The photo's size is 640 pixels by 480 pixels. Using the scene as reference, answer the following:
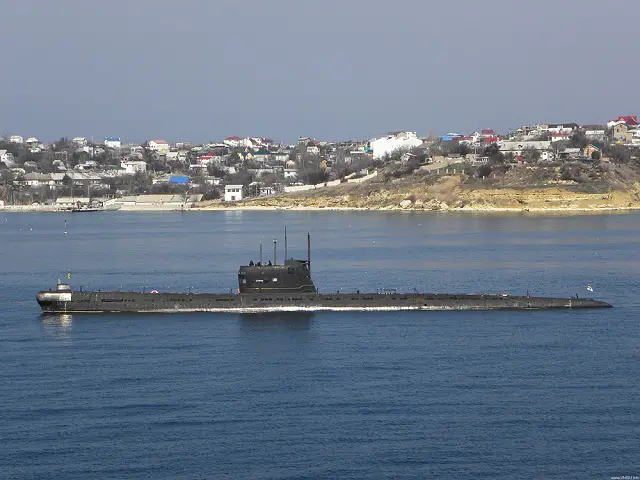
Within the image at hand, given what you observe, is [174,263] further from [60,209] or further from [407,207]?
[60,209]

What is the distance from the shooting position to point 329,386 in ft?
98.9

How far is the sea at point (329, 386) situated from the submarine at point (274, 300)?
81 centimetres

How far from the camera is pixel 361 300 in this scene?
145 ft

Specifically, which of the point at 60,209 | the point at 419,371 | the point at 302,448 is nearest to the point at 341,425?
the point at 302,448

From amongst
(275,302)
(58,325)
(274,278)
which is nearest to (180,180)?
(274,278)

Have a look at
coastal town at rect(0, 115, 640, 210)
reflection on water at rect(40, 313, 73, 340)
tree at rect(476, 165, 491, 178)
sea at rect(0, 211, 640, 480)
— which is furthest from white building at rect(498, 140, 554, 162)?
reflection on water at rect(40, 313, 73, 340)

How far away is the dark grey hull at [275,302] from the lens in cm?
4350

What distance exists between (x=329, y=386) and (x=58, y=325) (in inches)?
612

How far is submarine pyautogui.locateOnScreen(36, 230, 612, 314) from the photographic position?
143ft

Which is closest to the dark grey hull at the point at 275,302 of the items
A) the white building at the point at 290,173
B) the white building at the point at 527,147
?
the white building at the point at 527,147

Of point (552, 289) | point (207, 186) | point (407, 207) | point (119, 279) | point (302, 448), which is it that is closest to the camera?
point (302, 448)

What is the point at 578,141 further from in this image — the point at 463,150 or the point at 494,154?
the point at 494,154

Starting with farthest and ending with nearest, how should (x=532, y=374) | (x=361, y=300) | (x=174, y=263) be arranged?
(x=174, y=263) < (x=361, y=300) < (x=532, y=374)

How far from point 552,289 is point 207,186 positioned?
400 ft
